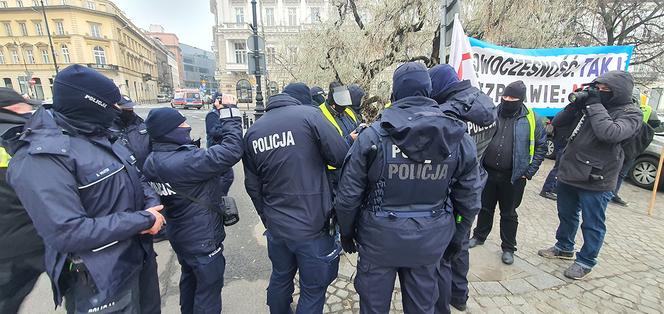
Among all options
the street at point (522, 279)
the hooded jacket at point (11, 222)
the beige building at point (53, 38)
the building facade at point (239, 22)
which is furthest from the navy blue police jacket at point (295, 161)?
the beige building at point (53, 38)

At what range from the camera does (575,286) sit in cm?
297

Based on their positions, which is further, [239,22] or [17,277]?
[239,22]

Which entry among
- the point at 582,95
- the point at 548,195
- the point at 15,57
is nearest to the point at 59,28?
the point at 15,57

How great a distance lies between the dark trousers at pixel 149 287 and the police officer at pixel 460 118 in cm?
215

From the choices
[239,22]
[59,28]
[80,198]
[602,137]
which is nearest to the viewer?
[80,198]

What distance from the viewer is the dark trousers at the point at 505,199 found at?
322cm

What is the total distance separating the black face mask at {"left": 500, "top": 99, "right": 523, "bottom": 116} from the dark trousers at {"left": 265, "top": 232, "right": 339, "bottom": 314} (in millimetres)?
2347

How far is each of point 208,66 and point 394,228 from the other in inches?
5405

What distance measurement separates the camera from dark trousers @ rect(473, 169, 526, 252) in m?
3.22

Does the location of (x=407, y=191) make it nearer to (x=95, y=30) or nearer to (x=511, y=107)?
(x=511, y=107)

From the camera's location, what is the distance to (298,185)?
2121 mm

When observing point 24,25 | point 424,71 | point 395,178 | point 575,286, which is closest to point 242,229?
point 395,178

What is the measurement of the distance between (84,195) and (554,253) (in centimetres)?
456

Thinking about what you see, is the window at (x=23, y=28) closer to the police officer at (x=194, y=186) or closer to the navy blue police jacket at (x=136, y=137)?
the navy blue police jacket at (x=136, y=137)
